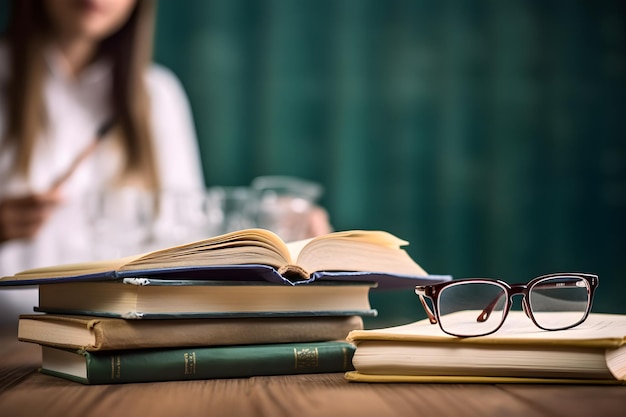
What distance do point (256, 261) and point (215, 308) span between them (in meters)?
0.07

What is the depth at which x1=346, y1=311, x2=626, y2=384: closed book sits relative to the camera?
608 millimetres

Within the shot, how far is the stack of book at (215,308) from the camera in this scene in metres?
0.66

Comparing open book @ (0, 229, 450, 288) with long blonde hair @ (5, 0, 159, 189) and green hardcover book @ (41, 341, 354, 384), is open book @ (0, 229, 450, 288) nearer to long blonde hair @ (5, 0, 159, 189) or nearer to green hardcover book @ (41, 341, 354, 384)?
green hardcover book @ (41, 341, 354, 384)

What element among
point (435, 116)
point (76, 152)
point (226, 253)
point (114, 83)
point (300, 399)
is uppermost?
point (114, 83)

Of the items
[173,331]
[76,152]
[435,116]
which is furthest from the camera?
[435,116]

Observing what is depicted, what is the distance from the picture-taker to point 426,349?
2.11 ft

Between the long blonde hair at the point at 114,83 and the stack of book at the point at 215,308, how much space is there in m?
2.03

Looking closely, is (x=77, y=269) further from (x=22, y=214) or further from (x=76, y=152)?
(x=76, y=152)

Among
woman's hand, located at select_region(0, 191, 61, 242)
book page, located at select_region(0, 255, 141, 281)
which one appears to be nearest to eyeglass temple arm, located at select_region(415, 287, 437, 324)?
book page, located at select_region(0, 255, 141, 281)

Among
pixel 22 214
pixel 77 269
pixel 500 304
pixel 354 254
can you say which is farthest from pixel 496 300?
pixel 22 214

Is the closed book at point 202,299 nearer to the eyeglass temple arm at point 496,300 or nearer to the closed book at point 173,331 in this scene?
the closed book at point 173,331

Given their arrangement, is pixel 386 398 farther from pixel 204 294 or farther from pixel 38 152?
pixel 38 152

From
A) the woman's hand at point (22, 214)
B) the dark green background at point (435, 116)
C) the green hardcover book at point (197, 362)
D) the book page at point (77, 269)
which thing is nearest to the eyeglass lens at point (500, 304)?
the green hardcover book at point (197, 362)

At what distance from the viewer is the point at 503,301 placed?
70 centimetres
